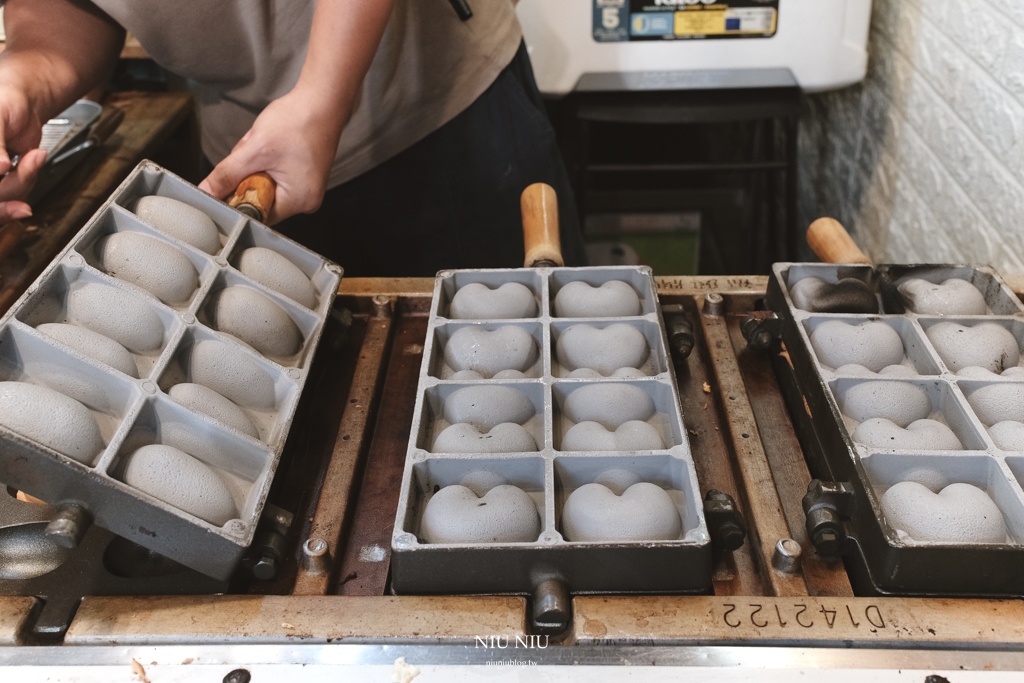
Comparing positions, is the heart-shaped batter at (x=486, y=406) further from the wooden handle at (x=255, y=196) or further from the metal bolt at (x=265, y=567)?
the wooden handle at (x=255, y=196)

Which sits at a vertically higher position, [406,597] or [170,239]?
[170,239]

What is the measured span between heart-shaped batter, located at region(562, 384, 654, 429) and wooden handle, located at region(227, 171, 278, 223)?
0.51m

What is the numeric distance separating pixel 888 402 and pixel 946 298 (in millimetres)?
246

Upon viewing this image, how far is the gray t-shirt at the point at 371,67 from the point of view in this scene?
1.32 meters

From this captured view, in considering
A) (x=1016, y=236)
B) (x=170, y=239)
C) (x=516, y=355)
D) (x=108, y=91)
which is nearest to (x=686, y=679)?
(x=516, y=355)

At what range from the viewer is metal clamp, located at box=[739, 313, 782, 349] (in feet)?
3.53

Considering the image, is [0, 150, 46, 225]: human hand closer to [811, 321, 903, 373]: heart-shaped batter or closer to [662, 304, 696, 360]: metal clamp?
[662, 304, 696, 360]: metal clamp

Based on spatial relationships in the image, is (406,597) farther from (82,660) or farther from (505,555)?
(82,660)

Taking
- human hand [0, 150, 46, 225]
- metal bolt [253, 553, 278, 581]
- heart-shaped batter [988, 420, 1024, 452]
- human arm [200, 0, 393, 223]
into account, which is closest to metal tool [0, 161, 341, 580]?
metal bolt [253, 553, 278, 581]

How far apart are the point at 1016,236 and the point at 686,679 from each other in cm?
132

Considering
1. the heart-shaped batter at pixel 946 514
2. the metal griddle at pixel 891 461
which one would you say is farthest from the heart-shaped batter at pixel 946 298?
the heart-shaped batter at pixel 946 514

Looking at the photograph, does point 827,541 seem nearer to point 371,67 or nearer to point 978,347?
point 978,347

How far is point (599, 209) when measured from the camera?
2.69 m

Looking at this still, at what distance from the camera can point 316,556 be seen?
2.65 ft
